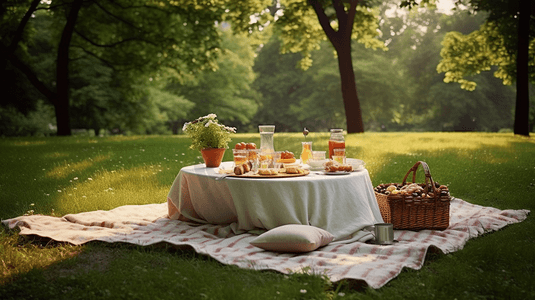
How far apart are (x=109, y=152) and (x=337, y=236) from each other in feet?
29.0

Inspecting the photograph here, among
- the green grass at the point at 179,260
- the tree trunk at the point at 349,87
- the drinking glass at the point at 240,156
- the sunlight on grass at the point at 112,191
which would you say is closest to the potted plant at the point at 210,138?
the drinking glass at the point at 240,156

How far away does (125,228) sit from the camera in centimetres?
580

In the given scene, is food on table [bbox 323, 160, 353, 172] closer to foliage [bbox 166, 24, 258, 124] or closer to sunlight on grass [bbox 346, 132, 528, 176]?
sunlight on grass [bbox 346, 132, 528, 176]

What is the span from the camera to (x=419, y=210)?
577cm

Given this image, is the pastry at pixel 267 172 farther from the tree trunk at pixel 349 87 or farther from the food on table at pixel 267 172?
the tree trunk at pixel 349 87

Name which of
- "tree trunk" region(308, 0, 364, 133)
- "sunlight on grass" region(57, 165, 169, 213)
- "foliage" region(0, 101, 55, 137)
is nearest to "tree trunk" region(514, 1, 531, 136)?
"tree trunk" region(308, 0, 364, 133)

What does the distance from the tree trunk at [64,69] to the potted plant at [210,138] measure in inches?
519

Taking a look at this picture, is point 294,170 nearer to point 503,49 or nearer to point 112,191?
point 112,191

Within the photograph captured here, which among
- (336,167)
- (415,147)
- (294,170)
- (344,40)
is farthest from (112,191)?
(344,40)

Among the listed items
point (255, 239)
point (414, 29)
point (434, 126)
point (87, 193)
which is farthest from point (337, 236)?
point (414, 29)

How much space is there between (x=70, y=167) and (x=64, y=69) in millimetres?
8289

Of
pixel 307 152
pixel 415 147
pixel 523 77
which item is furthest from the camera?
pixel 523 77

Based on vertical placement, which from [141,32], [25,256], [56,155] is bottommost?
[25,256]

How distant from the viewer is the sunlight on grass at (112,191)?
7.40 meters
